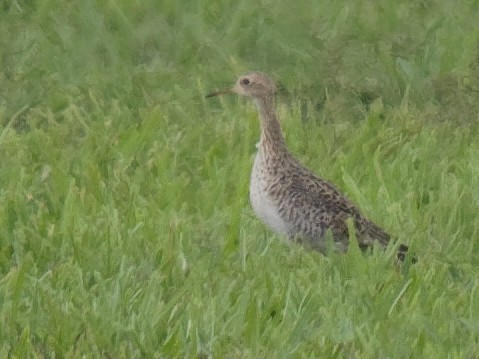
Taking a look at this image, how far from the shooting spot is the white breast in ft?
22.3

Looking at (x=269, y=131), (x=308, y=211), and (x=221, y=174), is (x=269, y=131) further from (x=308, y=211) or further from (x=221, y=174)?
(x=308, y=211)

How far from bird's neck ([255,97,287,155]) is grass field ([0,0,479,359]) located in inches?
12.8

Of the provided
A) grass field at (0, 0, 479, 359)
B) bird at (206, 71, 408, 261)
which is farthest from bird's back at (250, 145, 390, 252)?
grass field at (0, 0, 479, 359)

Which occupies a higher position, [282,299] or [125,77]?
[282,299]

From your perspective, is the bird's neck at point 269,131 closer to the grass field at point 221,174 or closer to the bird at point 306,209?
the bird at point 306,209

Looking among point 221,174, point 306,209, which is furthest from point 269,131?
point 306,209

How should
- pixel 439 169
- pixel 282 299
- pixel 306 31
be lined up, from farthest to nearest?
pixel 306 31, pixel 439 169, pixel 282 299

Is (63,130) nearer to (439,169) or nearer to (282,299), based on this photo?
(439,169)

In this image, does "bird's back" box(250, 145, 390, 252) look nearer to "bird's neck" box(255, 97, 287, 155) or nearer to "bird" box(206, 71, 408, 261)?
"bird" box(206, 71, 408, 261)

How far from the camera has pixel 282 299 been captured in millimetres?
6047

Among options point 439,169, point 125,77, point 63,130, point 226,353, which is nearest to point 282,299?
point 226,353

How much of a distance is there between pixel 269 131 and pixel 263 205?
1.89 ft

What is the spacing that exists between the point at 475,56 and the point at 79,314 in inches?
173

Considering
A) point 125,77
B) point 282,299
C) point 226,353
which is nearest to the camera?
point 226,353
